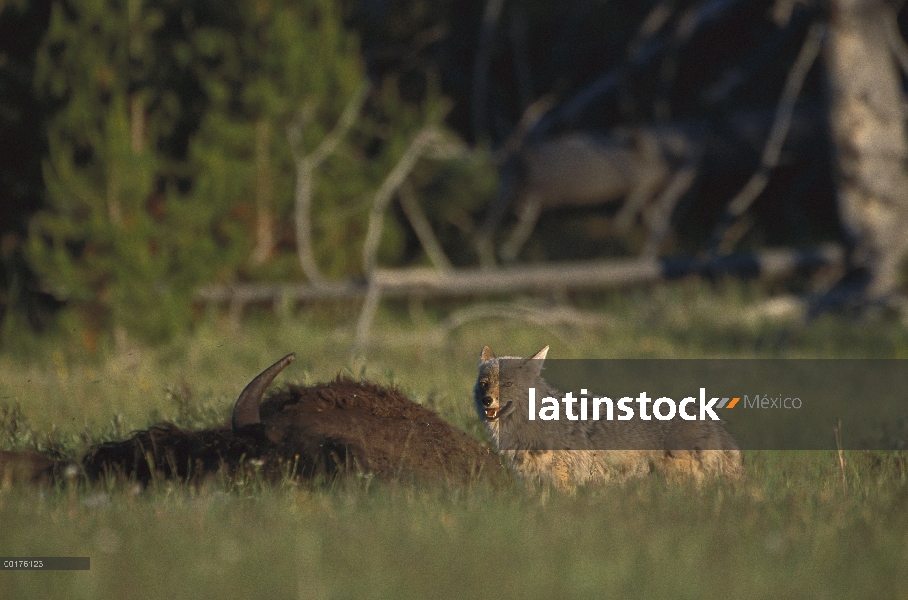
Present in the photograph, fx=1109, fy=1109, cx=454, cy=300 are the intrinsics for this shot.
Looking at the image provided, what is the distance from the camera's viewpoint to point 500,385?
5.83m

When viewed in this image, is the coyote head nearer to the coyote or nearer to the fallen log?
the coyote

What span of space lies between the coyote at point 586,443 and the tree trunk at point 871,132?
24.3ft

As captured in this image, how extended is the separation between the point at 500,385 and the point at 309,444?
1.04 m

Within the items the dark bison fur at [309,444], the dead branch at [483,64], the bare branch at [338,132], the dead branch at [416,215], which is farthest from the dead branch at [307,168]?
the dark bison fur at [309,444]

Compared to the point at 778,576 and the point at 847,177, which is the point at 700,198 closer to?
the point at 847,177

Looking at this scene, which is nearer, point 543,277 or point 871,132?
point 871,132

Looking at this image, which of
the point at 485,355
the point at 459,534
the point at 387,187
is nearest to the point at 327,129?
the point at 387,187

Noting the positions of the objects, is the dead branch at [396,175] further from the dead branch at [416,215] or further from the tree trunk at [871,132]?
the tree trunk at [871,132]

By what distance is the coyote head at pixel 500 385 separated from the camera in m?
5.80

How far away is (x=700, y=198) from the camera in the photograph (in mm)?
17609

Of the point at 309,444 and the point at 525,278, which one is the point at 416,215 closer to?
the point at 525,278

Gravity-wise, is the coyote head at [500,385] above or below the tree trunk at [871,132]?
below

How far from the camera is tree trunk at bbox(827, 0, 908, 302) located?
12.4 meters

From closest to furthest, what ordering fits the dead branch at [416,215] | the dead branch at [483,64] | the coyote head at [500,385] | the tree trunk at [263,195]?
the coyote head at [500,385] → the tree trunk at [263,195] → the dead branch at [416,215] → the dead branch at [483,64]
